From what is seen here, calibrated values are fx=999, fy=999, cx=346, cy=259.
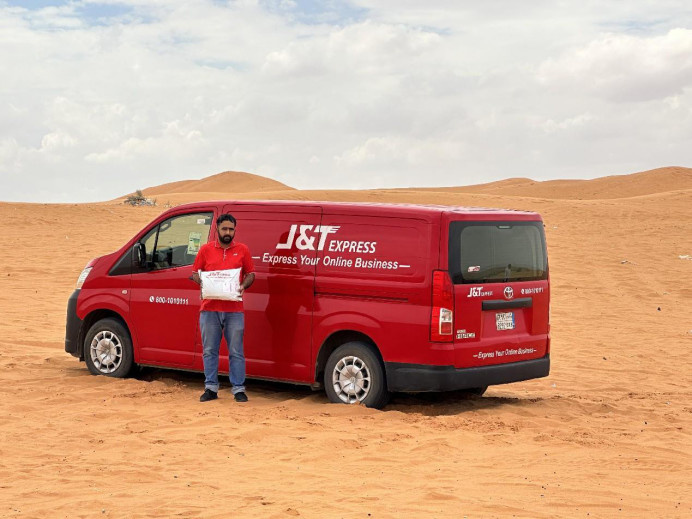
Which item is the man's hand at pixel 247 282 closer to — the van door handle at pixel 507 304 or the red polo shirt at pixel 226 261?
the red polo shirt at pixel 226 261

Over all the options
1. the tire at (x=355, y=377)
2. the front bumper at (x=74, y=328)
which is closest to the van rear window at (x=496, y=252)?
the tire at (x=355, y=377)

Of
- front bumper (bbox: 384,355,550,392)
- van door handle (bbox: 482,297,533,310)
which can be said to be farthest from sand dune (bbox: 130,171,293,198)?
front bumper (bbox: 384,355,550,392)

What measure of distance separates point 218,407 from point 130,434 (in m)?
1.30

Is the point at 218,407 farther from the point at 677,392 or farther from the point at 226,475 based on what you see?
the point at 677,392

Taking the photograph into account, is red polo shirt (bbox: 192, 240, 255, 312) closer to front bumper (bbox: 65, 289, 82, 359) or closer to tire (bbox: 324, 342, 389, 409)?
tire (bbox: 324, 342, 389, 409)

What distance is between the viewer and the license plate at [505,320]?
948 cm

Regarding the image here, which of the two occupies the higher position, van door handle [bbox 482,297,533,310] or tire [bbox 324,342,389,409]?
van door handle [bbox 482,297,533,310]

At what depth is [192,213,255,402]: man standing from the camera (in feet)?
32.0

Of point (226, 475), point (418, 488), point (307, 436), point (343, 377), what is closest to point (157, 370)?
point (343, 377)

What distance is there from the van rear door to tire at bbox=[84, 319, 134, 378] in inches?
159

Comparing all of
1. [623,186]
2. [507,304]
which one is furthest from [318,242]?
[623,186]

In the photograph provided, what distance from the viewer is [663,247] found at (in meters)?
29.5

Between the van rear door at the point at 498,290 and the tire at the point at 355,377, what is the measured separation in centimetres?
79

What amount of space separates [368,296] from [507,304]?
1351mm
